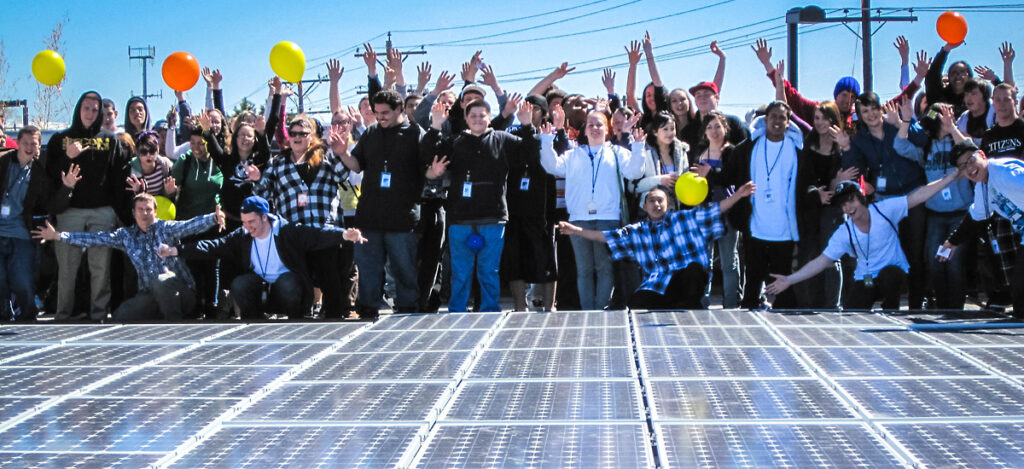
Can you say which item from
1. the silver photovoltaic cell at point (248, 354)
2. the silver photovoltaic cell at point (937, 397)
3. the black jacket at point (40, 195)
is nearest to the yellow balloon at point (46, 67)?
the black jacket at point (40, 195)

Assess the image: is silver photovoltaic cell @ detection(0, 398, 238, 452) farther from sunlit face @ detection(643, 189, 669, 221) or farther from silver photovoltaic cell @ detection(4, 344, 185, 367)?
sunlit face @ detection(643, 189, 669, 221)

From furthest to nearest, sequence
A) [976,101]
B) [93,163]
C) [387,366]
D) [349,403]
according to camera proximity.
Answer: [93,163] → [976,101] → [387,366] → [349,403]

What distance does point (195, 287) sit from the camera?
9586 millimetres

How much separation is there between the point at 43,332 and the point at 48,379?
2083 millimetres

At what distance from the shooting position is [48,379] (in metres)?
5.18

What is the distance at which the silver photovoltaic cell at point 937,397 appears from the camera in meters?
4.06

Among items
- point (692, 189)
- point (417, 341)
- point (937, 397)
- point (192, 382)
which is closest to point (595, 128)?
point (692, 189)

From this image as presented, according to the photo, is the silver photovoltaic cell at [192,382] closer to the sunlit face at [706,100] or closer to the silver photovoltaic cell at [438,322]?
the silver photovoltaic cell at [438,322]

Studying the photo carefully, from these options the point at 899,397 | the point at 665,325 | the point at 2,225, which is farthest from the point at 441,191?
the point at 899,397

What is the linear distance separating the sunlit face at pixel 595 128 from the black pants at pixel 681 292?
1544 millimetres

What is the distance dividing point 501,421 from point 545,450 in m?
0.47

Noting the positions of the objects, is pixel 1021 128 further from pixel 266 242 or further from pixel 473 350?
pixel 266 242

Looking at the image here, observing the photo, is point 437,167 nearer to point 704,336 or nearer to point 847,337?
point 704,336

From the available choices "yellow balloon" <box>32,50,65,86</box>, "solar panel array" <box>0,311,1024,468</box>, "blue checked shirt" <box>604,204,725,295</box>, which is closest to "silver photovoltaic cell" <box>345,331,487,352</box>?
"solar panel array" <box>0,311,1024,468</box>
